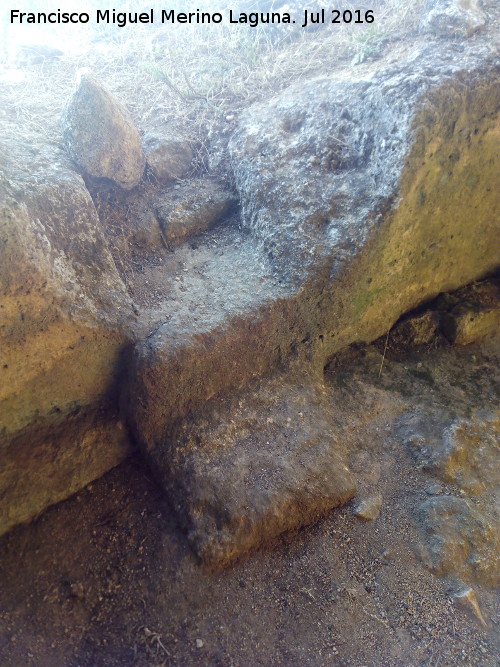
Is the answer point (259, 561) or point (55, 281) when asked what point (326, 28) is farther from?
point (259, 561)

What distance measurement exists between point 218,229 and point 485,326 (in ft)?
5.31

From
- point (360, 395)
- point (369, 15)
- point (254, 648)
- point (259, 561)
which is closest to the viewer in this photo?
point (254, 648)

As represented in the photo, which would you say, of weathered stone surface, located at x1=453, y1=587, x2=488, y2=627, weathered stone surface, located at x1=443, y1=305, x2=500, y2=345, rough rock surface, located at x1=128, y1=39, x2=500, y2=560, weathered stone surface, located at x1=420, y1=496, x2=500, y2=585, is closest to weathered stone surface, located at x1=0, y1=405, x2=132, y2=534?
rough rock surface, located at x1=128, y1=39, x2=500, y2=560

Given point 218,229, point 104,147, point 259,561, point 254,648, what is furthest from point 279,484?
point 104,147

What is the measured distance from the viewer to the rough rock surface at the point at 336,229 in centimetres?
214

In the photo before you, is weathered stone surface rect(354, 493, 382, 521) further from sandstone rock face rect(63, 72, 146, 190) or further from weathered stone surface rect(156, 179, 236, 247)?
sandstone rock face rect(63, 72, 146, 190)

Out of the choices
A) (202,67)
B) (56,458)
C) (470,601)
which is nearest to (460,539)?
(470,601)

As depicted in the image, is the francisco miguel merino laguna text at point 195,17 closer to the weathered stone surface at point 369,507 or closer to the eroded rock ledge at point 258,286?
the eroded rock ledge at point 258,286

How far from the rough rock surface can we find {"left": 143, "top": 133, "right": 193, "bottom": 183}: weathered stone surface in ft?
Result: 1.12

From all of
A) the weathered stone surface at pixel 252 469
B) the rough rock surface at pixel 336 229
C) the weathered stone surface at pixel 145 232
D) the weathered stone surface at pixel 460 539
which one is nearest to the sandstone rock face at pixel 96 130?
the weathered stone surface at pixel 145 232

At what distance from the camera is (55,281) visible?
1.93 metres

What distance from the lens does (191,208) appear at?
2.63 m

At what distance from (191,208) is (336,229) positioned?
798mm

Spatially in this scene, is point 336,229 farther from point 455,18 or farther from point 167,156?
point 455,18
